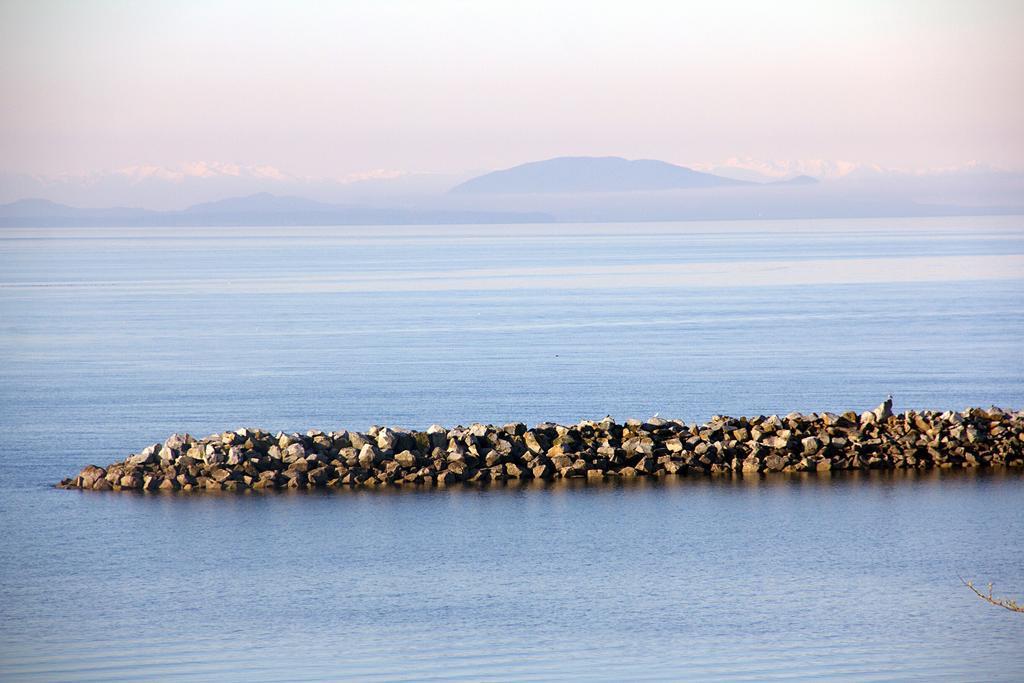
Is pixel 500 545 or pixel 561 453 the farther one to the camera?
pixel 561 453

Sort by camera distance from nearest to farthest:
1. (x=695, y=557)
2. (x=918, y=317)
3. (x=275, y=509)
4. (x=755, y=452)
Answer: (x=695, y=557) → (x=275, y=509) → (x=755, y=452) → (x=918, y=317)

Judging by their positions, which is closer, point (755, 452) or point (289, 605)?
point (289, 605)

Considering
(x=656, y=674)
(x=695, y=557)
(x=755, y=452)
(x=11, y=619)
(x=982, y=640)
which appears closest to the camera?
(x=656, y=674)

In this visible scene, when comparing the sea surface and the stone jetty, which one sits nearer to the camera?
the sea surface

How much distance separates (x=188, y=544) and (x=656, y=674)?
672 centimetres

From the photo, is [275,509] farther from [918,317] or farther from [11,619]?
[918,317]

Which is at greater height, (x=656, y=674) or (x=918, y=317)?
(x=918, y=317)

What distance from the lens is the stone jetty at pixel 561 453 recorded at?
19.2 meters

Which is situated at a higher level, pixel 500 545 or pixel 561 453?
pixel 561 453

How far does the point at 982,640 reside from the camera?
1223 centimetres

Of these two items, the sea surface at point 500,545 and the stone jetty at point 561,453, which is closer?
the sea surface at point 500,545

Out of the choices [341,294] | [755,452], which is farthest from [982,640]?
[341,294]

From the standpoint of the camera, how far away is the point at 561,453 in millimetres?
19859

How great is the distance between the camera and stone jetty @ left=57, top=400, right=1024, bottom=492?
63.1 ft
